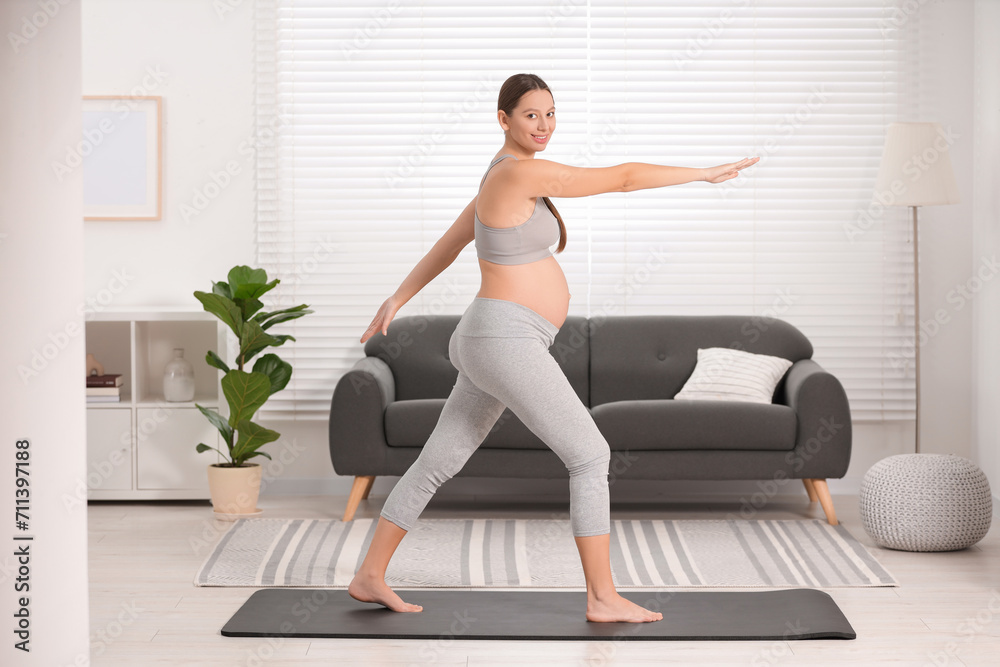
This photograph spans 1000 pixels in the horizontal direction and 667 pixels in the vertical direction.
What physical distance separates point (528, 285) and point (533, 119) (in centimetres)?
41

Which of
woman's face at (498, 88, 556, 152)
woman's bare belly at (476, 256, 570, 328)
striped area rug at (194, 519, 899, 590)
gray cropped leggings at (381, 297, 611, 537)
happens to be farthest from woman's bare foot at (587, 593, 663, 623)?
woman's face at (498, 88, 556, 152)

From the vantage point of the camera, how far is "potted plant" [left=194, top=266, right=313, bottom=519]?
398 cm

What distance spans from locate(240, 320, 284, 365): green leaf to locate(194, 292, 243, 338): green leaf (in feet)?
0.13

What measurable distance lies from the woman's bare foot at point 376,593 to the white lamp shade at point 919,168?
8.88 feet

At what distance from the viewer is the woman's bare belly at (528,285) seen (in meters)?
2.47

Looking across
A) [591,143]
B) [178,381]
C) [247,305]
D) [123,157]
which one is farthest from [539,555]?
[123,157]

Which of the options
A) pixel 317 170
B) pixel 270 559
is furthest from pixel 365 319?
pixel 270 559

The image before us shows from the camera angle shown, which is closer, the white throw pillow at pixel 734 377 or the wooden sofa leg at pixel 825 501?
the wooden sofa leg at pixel 825 501

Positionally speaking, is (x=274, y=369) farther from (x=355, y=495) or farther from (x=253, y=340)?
(x=355, y=495)

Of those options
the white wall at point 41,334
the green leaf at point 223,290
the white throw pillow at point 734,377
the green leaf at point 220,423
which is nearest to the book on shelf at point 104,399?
the green leaf at point 220,423

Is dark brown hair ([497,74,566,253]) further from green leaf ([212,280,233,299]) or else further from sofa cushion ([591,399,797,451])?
green leaf ([212,280,233,299])

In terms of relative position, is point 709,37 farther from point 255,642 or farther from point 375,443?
point 255,642

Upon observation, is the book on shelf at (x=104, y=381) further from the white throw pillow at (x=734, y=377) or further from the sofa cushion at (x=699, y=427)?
the white throw pillow at (x=734, y=377)

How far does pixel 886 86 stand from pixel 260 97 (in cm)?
286
